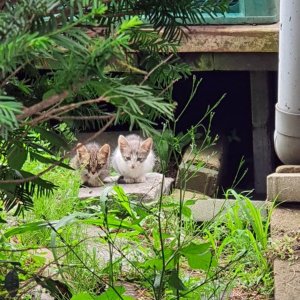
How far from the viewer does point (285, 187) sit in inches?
189

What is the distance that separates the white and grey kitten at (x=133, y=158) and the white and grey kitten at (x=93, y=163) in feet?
0.45

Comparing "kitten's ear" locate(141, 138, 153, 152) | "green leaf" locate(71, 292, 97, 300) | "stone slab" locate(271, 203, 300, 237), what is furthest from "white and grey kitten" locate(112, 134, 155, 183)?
"green leaf" locate(71, 292, 97, 300)

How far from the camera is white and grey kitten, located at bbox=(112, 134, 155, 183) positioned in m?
6.89

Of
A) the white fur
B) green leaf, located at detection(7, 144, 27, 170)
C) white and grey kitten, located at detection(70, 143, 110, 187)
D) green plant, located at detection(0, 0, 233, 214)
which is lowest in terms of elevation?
the white fur

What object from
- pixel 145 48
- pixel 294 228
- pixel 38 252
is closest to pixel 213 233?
pixel 294 228

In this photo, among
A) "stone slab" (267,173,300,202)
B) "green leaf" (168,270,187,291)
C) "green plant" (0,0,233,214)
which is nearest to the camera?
"green plant" (0,0,233,214)

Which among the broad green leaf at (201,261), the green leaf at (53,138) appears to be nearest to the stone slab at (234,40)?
the broad green leaf at (201,261)

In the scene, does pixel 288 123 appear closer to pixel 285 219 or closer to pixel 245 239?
pixel 285 219

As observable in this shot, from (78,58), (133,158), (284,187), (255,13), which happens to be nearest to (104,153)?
(133,158)

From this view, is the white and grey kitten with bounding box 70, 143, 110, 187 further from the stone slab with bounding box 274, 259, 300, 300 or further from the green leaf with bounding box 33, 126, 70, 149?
the green leaf with bounding box 33, 126, 70, 149

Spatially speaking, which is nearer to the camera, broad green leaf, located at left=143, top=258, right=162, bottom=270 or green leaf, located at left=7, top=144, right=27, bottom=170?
green leaf, located at left=7, top=144, right=27, bottom=170

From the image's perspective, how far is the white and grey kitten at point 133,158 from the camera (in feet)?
22.6

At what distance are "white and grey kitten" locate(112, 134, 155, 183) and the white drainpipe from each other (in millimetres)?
1866

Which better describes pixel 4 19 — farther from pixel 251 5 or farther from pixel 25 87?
pixel 251 5
